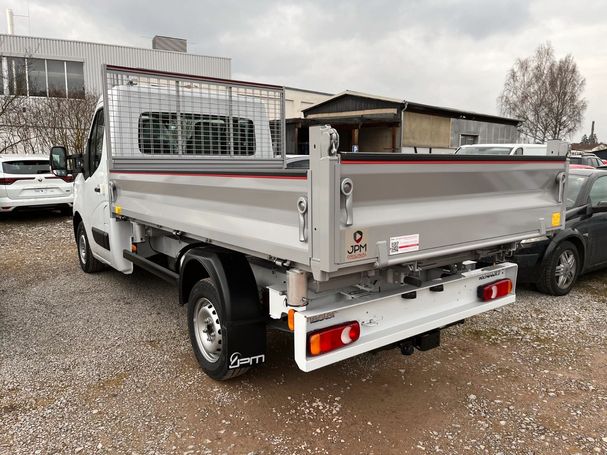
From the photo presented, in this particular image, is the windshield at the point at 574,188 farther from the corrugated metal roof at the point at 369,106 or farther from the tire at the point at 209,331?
the corrugated metal roof at the point at 369,106

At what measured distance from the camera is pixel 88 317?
5078 mm

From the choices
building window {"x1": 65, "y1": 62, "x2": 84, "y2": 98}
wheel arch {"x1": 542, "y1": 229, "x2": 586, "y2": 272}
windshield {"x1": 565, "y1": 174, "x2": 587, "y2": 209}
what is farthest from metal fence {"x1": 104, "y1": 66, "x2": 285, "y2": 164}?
building window {"x1": 65, "y1": 62, "x2": 84, "y2": 98}

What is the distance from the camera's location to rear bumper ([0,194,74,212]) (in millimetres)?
10648

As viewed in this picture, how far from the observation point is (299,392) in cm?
349

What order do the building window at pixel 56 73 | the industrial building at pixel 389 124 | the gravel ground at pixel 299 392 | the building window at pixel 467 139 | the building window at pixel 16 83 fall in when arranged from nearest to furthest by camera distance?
the gravel ground at pixel 299 392 < the building window at pixel 16 83 < the industrial building at pixel 389 124 < the building window at pixel 56 73 < the building window at pixel 467 139

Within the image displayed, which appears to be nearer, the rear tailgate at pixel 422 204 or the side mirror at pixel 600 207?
the rear tailgate at pixel 422 204

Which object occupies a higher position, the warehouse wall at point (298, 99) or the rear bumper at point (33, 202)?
the warehouse wall at point (298, 99)

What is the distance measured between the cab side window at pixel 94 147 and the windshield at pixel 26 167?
634 cm

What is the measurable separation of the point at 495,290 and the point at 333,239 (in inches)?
72.2

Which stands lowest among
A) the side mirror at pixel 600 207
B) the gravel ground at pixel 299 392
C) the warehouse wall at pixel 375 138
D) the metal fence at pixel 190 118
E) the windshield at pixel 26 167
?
the gravel ground at pixel 299 392

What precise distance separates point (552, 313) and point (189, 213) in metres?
3.94

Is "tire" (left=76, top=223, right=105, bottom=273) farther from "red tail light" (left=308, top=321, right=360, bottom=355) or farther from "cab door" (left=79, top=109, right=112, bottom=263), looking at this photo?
"red tail light" (left=308, top=321, right=360, bottom=355)

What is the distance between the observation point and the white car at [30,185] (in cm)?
1067

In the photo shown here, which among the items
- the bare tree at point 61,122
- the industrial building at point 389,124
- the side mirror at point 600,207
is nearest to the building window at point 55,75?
the bare tree at point 61,122
